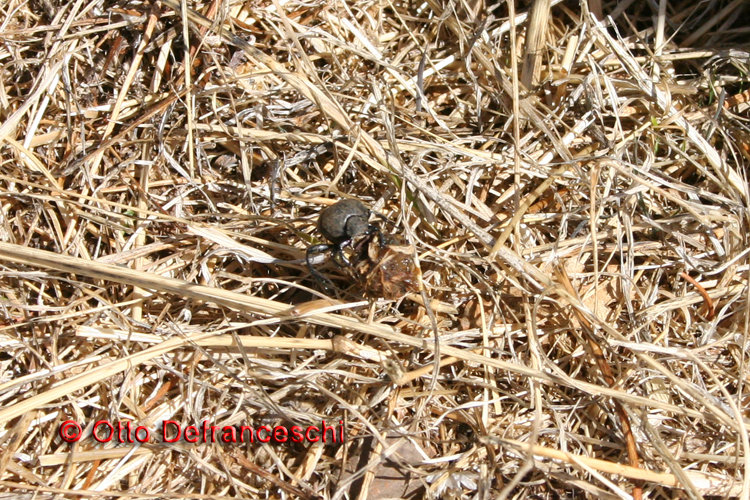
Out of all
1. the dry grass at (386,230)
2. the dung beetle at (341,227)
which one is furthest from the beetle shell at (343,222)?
A: the dry grass at (386,230)

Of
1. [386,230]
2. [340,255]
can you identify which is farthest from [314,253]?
[386,230]

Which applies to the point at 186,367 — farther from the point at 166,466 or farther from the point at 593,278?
the point at 593,278

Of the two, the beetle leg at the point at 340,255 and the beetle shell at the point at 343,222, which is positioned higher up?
the beetle shell at the point at 343,222

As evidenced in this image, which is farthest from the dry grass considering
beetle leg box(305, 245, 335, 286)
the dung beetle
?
the dung beetle

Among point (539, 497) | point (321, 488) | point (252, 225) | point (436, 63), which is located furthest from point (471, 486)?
point (436, 63)

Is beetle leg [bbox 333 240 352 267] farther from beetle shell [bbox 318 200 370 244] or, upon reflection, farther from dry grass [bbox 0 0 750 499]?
dry grass [bbox 0 0 750 499]

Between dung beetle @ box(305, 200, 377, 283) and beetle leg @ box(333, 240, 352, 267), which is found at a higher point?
dung beetle @ box(305, 200, 377, 283)

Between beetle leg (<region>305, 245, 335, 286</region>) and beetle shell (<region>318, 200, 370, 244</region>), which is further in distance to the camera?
beetle leg (<region>305, 245, 335, 286</region>)

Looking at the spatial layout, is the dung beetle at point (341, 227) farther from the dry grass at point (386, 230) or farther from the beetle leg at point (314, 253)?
the dry grass at point (386, 230)
